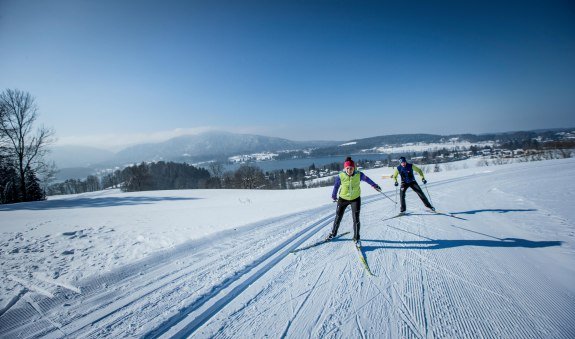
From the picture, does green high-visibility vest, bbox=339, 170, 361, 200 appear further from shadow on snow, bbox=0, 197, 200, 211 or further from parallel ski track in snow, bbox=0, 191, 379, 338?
shadow on snow, bbox=0, 197, 200, 211

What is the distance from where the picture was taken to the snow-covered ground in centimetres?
285

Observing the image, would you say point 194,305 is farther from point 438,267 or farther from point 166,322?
point 438,267

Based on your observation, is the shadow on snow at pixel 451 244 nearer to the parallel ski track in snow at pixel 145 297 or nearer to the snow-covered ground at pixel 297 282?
the snow-covered ground at pixel 297 282

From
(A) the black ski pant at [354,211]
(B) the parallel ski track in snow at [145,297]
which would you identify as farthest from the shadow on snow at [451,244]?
(B) the parallel ski track in snow at [145,297]

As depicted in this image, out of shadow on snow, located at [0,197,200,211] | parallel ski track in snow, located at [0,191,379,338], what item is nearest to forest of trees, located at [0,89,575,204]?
shadow on snow, located at [0,197,200,211]

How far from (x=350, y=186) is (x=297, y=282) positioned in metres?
2.62

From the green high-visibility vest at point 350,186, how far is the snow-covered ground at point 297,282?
1.21m

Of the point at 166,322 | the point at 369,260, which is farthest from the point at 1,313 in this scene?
the point at 369,260

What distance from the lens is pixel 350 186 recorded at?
17.9 ft

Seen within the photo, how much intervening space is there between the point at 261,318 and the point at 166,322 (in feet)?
4.16

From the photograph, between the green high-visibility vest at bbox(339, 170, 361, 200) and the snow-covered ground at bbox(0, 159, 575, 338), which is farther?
the green high-visibility vest at bbox(339, 170, 361, 200)

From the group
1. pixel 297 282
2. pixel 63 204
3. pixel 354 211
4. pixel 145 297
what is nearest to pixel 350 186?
pixel 354 211

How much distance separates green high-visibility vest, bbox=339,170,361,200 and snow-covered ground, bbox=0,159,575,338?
121cm

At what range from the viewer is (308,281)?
3.87m
